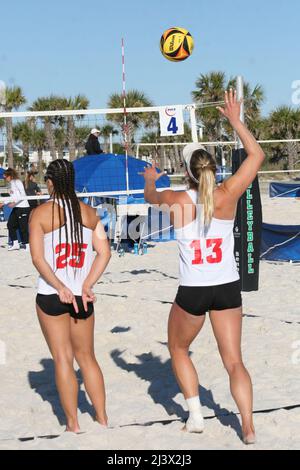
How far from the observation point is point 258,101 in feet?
138

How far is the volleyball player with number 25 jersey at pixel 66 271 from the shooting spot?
11.2ft

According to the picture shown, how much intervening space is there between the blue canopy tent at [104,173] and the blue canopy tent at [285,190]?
869 centimetres

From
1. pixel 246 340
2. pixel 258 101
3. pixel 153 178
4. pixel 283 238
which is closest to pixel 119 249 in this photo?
pixel 283 238

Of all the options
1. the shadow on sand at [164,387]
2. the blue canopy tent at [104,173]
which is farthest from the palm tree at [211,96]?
the shadow on sand at [164,387]

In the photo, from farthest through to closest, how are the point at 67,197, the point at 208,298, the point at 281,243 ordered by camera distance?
the point at 281,243 < the point at 67,197 < the point at 208,298

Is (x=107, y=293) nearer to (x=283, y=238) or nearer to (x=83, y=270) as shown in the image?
(x=283, y=238)

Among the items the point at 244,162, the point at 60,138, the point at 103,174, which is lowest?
the point at 103,174

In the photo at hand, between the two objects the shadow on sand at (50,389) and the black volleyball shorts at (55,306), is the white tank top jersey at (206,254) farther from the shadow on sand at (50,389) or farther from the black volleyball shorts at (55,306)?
the shadow on sand at (50,389)

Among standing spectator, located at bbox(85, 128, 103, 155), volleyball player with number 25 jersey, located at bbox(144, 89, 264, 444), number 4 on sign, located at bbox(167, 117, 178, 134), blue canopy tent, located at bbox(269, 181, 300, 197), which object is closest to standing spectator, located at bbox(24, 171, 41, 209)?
standing spectator, located at bbox(85, 128, 103, 155)

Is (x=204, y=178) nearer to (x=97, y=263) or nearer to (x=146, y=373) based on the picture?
(x=97, y=263)

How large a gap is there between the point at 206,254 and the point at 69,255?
67cm

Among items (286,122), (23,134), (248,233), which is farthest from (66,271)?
(23,134)

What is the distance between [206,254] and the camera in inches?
135

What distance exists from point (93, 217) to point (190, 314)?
69cm
